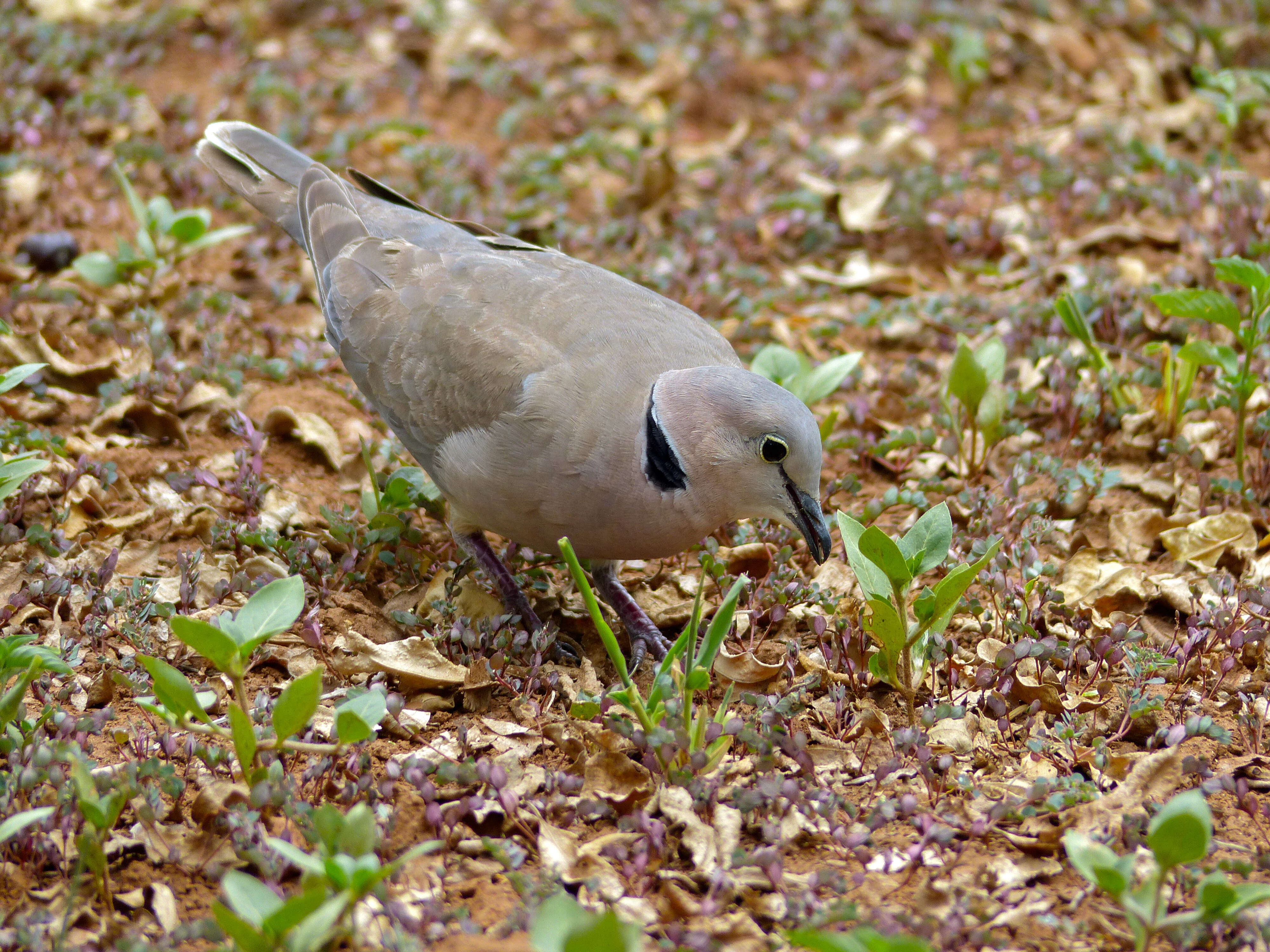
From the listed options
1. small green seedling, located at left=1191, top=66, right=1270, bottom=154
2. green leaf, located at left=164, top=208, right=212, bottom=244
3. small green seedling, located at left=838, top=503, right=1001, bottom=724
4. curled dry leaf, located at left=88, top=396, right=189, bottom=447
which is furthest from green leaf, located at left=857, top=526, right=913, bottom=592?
green leaf, located at left=164, top=208, right=212, bottom=244

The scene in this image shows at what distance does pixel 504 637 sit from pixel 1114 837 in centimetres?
176

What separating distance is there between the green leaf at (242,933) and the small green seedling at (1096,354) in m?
3.38

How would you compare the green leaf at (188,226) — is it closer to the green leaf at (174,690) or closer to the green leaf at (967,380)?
the green leaf at (174,690)

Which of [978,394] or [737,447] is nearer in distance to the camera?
[737,447]

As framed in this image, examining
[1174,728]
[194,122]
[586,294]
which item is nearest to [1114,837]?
[1174,728]

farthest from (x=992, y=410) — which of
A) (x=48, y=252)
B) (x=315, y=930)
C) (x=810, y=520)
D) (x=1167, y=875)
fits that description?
(x=48, y=252)

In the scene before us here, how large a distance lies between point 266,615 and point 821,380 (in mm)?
2293

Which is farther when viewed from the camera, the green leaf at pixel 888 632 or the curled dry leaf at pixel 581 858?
the green leaf at pixel 888 632

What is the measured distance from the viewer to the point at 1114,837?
2.87 metres

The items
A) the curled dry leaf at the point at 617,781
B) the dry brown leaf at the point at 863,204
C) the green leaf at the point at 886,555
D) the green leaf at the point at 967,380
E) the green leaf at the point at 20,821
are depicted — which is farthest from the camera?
the dry brown leaf at the point at 863,204

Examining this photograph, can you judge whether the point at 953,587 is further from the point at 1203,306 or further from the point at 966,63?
the point at 966,63

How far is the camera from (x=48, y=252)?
5.62 meters

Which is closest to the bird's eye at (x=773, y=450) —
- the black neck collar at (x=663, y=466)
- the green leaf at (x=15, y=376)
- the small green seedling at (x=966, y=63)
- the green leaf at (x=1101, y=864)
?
the black neck collar at (x=663, y=466)

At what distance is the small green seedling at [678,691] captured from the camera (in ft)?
9.59
